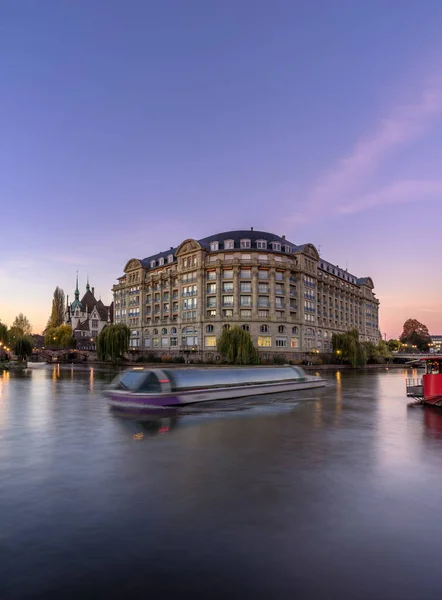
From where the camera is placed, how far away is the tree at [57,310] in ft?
543

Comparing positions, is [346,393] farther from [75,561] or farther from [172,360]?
[172,360]

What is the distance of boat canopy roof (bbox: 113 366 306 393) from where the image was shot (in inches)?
997

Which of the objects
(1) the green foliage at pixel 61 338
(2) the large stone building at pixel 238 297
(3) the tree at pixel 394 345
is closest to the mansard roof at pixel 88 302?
(1) the green foliage at pixel 61 338

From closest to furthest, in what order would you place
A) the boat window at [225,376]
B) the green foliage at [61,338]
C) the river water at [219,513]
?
the river water at [219,513]
the boat window at [225,376]
the green foliage at [61,338]

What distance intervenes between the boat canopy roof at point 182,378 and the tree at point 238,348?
1343 inches

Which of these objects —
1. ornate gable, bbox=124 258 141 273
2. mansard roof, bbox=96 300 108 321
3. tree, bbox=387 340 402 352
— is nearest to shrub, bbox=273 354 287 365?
ornate gable, bbox=124 258 141 273

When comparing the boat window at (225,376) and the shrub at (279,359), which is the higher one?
the boat window at (225,376)

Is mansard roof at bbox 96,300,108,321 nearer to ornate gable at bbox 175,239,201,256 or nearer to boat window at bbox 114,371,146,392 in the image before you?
ornate gable at bbox 175,239,201,256

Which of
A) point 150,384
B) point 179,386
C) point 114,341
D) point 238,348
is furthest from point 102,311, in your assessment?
point 150,384

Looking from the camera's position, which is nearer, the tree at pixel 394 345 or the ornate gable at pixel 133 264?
the ornate gable at pixel 133 264

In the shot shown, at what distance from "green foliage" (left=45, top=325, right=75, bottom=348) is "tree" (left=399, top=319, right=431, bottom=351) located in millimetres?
147523

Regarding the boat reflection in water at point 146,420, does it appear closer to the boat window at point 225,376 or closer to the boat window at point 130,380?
the boat window at point 130,380

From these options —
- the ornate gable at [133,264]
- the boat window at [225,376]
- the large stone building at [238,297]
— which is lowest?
the boat window at [225,376]

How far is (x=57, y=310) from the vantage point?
169 meters
